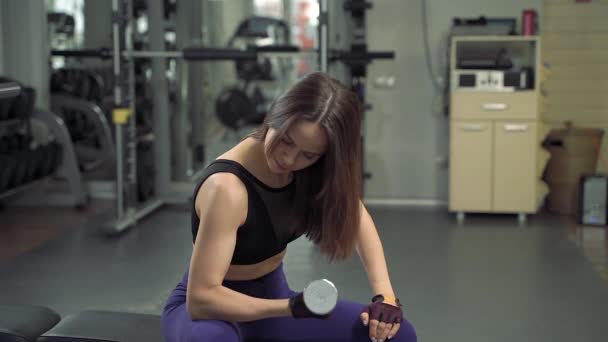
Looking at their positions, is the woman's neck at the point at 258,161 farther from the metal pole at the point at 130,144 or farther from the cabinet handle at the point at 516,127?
the cabinet handle at the point at 516,127

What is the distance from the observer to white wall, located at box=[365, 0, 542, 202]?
6.19 meters

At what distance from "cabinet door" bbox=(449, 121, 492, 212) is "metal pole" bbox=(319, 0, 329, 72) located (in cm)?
120

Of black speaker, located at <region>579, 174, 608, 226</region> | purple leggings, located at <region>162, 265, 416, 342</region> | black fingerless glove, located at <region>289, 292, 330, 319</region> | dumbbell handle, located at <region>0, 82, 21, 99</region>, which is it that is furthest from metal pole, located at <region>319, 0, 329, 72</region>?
black fingerless glove, located at <region>289, 292, 330, 319</region>

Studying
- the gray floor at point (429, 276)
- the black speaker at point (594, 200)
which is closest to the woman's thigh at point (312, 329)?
the gray floor at point (429, 276)

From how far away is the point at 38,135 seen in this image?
19.6ft

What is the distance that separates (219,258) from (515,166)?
13.7 feet

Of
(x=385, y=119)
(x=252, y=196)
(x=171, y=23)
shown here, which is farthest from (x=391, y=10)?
(x=252, y=196)

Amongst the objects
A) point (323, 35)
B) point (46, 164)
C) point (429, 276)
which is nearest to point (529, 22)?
point (323, 35)

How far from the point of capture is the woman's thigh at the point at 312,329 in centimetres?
200

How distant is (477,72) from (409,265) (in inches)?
72.4

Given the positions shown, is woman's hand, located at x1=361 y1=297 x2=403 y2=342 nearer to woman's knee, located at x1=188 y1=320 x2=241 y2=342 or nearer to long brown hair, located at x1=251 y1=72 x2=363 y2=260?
long brown hair, located at x1=251 y1=72 x2=363 y2=260

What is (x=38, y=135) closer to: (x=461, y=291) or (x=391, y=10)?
(x=391, y=10)

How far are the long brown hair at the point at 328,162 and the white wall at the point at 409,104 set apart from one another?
A: 4.34 m

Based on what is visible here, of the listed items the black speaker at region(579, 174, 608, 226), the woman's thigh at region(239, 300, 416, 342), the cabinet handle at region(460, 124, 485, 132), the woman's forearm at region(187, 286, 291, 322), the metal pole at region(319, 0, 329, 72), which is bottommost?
the black speaker at region(579, 174, 608, 226)
